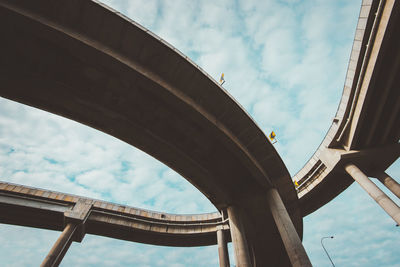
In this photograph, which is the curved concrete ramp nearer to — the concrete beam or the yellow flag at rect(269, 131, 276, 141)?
the yellow flag at rect(269, 131, 276, 141)

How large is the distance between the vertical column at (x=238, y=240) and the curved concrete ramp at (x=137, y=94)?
62 centimetres

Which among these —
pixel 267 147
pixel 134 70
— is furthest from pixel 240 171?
pixel 134 70

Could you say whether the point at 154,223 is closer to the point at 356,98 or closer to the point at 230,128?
the point at 230,128

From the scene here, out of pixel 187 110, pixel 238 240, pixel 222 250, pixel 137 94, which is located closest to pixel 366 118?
pixel 238 240

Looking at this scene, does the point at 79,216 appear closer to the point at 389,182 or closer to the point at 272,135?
the point at 272,135

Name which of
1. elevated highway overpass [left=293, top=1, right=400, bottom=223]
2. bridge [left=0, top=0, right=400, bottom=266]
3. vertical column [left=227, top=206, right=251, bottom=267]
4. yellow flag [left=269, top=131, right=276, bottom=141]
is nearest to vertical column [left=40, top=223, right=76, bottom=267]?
bridge [left=0, top=0, right=400, bottom=266]

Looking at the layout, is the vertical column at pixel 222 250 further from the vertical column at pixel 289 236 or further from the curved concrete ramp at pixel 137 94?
the vertical column at pixel 289 236

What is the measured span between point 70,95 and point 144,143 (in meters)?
4.53

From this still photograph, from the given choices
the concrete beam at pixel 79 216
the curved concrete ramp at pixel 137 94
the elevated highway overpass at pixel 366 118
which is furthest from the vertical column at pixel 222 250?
the concrete beam at pixel 79 216

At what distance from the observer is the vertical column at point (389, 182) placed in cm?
1490

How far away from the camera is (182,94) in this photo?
358 inches

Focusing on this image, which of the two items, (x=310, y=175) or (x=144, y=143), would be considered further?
(x=310, y=175)

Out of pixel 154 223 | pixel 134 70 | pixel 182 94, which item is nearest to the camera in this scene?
pixel 134 70

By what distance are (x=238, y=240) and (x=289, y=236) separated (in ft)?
10.6
